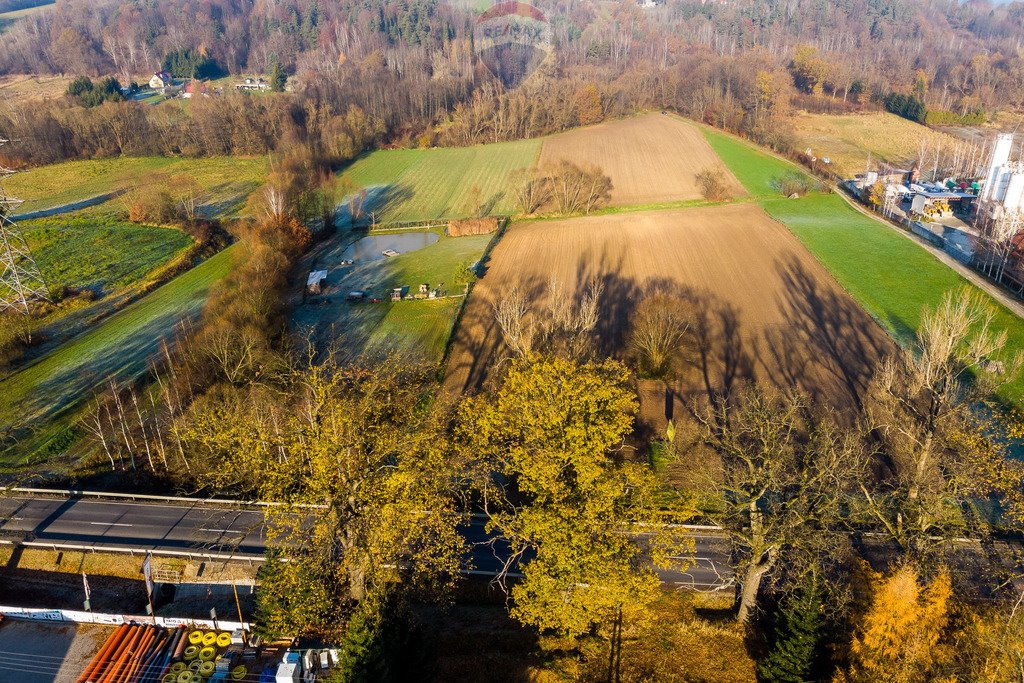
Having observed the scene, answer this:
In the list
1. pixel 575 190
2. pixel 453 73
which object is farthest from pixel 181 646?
pixel 453 73

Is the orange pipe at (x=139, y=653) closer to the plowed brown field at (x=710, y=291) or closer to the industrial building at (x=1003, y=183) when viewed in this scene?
the plowed brown field at (x=710, y=291)

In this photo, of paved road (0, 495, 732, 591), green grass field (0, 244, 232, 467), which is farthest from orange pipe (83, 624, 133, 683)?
green grass field (0, 244, 232, 467)

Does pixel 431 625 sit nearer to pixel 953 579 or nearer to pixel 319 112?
pixel 953 579

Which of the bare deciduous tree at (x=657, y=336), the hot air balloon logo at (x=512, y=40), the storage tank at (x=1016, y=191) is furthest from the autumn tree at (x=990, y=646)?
the hot air balloon logo at (x=512, y=40)

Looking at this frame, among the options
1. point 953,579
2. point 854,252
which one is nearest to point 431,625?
point 953,579

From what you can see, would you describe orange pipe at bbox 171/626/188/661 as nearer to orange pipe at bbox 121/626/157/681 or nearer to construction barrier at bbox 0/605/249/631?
construction barrier at bbox 0/605/249/631
